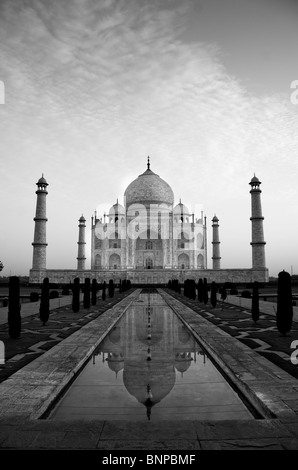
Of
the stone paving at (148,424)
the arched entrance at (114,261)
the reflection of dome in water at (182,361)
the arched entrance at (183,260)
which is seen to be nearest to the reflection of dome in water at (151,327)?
the reflection of dome in water at (182,361)

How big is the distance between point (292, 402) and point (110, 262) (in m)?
40.6

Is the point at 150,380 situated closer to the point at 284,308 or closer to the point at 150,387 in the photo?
the point at 150,387

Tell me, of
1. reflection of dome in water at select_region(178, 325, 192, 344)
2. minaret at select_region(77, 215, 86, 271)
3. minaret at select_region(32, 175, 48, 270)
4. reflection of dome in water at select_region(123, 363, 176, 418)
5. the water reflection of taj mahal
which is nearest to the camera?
reflection of dome in water at select_region(123, 363, 176, 418)

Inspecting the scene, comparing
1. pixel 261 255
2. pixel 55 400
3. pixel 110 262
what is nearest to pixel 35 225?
pixel 110 262

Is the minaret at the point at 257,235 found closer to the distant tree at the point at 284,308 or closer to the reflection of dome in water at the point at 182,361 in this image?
the distant tree at the point at 284,308

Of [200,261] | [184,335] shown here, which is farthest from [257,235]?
[184,335]

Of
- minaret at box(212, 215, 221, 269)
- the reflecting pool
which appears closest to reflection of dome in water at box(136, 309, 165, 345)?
the reflecting pool

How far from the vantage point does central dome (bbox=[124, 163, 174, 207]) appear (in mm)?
44656

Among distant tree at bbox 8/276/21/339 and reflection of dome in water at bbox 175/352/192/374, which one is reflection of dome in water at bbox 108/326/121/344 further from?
distant tree at bbox 8/276/21/339

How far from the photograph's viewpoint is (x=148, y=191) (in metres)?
44.8

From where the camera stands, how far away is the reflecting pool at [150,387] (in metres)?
3.55

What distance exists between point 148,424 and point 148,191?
42.3m

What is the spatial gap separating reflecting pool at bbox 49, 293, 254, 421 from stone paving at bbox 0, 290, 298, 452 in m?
0.19
